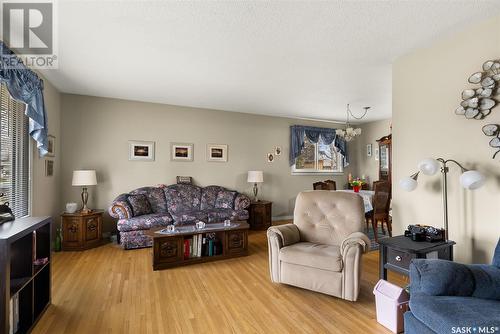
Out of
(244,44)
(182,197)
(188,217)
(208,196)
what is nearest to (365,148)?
(208,196)

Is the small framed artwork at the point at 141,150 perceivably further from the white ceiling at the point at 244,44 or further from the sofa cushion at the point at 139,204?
the white ceiling at the point at 244,44

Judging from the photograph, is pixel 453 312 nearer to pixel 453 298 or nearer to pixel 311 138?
pixel 453 298

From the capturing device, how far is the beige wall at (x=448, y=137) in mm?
2215

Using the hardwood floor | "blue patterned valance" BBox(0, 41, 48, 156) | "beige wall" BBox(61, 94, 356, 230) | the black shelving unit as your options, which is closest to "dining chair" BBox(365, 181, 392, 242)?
the hardwood floor

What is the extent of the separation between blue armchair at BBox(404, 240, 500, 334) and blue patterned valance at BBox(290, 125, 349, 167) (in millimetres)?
4715

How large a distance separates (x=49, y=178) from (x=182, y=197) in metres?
2.01

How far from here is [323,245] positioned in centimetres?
267

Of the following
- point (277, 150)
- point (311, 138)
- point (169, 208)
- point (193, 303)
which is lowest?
point (193, 303)

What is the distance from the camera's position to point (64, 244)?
12.4ft

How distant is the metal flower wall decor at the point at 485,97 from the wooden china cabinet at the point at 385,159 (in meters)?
3.35

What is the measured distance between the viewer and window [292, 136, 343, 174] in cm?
649

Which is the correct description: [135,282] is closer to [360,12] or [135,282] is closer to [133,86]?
[133,86]

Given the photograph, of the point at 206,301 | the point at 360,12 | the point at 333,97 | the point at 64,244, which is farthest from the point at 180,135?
the point at 360,12

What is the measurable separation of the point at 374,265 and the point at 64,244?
14.2 ft
